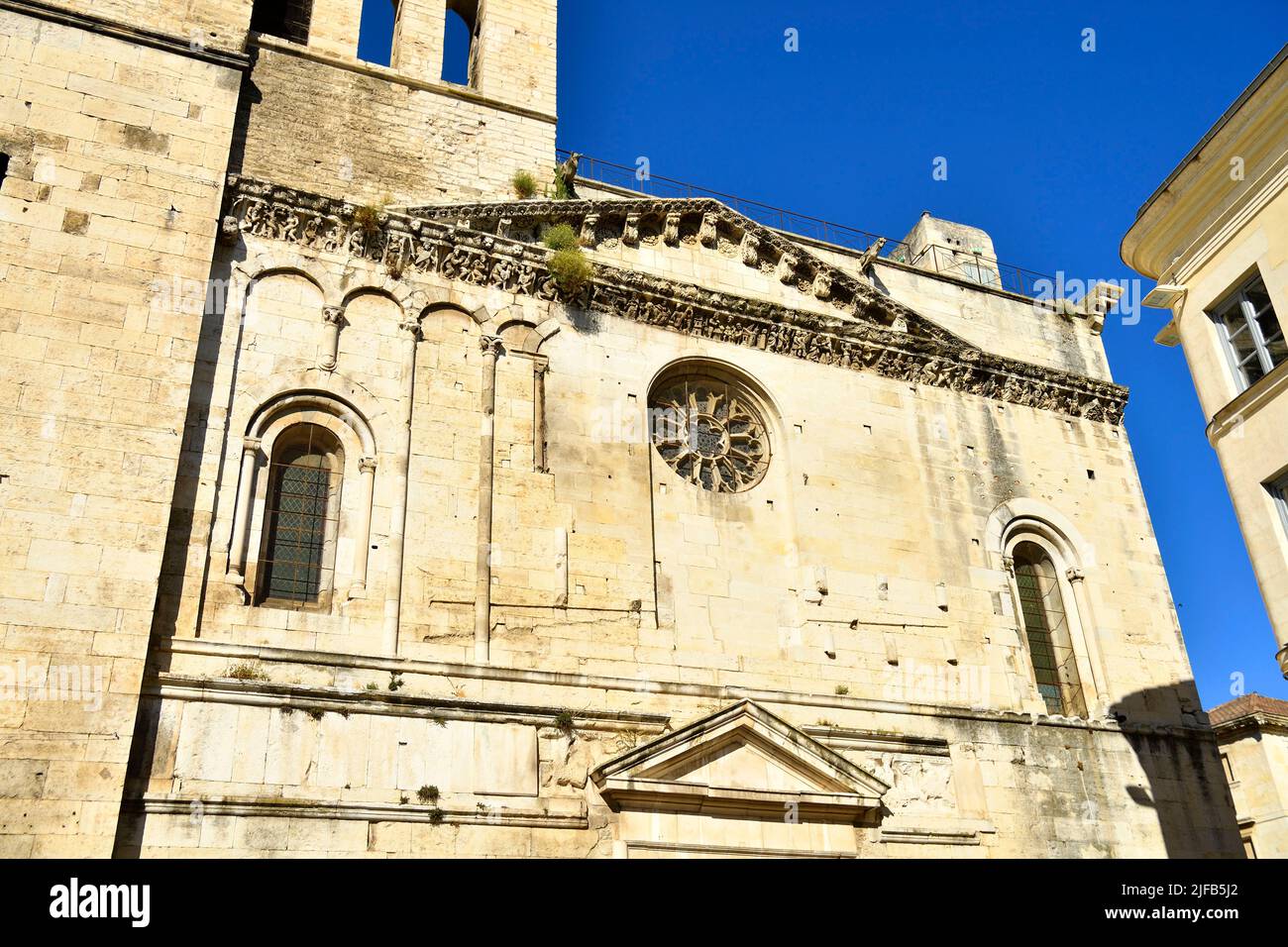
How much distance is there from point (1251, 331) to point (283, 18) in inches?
518

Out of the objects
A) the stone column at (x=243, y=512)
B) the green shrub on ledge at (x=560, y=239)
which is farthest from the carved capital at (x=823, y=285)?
the stone column at (x=243, y=512)

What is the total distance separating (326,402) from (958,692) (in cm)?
823

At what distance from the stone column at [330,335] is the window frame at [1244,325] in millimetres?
9770

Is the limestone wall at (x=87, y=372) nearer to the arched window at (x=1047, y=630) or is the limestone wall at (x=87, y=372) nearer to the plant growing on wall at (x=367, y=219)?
the plant growing on wall at (x=367, y=219)

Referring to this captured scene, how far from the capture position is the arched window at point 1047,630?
15555 millimetres

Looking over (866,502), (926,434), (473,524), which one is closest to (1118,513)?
(926,434)

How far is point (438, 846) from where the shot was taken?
1072 centimetres

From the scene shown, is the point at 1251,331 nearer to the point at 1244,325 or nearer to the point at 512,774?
the point at 1244,325

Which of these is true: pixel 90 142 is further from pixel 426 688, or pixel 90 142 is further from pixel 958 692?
pixel 958 692

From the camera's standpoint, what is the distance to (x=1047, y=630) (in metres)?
16.0

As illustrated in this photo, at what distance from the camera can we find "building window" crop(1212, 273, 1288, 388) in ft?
40.3

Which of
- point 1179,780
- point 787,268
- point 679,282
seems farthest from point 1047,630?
point 679,282

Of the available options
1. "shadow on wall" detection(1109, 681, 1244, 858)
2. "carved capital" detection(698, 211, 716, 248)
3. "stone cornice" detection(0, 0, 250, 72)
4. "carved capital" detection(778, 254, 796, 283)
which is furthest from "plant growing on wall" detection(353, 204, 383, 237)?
"shadow on wall" detection(1109, 681, 1244, 858)
